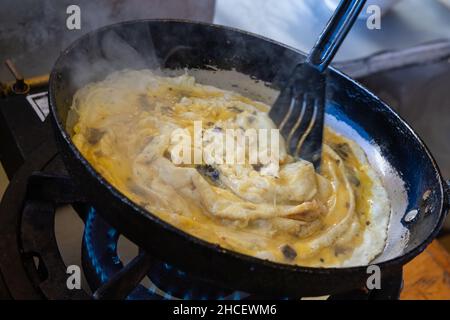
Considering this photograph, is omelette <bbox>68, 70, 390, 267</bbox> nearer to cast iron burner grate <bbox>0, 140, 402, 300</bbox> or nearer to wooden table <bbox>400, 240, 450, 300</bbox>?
cast iron burner grate <bbox>0, 140, 402, 300</bbox>

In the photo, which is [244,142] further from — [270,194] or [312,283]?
[312,283]

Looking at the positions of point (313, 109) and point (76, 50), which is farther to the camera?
point (313, 109)

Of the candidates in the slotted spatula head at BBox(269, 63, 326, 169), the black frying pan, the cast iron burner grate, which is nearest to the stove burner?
the cast iron burner grate

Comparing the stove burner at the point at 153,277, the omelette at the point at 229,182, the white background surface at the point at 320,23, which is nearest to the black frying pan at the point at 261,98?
the omelette at the point at 229,182

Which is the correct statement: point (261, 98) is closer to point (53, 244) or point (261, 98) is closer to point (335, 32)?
point (335, 32)

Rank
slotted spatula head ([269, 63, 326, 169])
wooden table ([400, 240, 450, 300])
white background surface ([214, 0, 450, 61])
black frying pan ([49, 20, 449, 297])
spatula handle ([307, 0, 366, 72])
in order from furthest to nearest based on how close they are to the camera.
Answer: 1. white background surface ([214, 0, 450, 61])
2. wooden table ([400, 240, 450, 300])
3. slotted spatula head ([269, 63, 326, 169])
4. spatula handle ([307, 0, 366, 72])
5. black frying pan ([49, 20, 449, 297])

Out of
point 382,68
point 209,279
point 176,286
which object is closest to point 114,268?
point 176,286

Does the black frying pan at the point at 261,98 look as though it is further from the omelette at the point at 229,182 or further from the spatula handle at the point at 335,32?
the spatula handle at the point at 335,32
